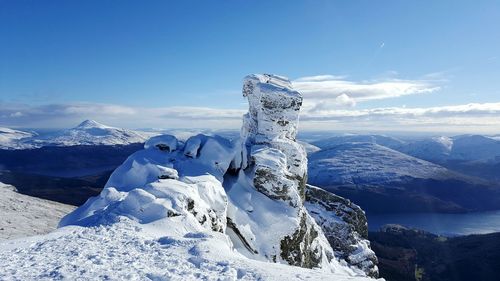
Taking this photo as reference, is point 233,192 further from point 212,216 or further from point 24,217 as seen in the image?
point 24,217

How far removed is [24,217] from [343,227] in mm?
50999

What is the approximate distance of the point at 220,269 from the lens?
48.4ft

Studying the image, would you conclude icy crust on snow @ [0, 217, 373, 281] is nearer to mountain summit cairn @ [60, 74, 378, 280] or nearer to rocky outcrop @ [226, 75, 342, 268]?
→ mountain summit cairn @ [60, 74, 378, 280]

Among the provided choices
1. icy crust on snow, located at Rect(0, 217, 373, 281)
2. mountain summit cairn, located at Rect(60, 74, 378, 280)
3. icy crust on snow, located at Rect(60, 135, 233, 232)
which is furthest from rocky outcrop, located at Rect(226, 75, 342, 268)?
icy crust on snow, located at Rect(0, 217, 373, 281)

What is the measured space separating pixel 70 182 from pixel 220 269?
19766cm

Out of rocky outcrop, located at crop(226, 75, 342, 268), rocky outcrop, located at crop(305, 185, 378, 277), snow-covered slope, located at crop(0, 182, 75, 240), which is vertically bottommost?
snow-covered slope, located at crop(0, 182, 75, 240)

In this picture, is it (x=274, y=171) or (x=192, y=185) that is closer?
(x=192, y=185)

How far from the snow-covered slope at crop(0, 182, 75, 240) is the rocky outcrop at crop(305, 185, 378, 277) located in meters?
37.9

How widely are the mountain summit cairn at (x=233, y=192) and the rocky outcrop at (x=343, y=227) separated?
2.50 metres

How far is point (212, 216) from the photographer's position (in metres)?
25.5

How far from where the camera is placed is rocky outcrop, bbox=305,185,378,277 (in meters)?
48.8

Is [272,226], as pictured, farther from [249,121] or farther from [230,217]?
[249,121]

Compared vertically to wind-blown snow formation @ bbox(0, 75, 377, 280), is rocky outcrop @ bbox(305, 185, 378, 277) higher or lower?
lower

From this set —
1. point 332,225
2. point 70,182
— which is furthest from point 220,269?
point 70,182
